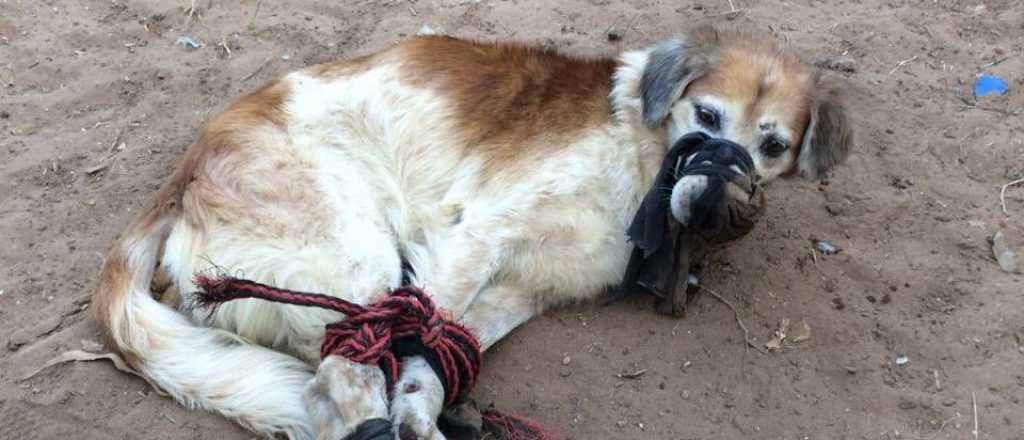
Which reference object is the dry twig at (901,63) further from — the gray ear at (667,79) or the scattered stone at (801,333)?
the scattered stone at (801,333)

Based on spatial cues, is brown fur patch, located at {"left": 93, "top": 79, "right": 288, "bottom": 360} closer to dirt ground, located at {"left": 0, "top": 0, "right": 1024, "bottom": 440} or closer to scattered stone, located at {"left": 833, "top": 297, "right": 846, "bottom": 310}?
dirt ground, located at {"left": 0, "top": 0, "right": 1024, "bottom": 440}

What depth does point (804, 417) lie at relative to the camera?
273 centimetres

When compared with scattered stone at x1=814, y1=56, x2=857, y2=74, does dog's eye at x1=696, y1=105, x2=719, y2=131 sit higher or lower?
higher

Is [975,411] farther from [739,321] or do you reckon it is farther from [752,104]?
[752,104]

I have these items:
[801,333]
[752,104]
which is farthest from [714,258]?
[752,104]

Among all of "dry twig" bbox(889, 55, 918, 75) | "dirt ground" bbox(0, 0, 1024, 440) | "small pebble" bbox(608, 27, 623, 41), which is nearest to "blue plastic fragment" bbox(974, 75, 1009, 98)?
"dirt ground" bbox(0, 0, 1024, 440)

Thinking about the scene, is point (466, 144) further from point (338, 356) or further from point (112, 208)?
point (112, 208)

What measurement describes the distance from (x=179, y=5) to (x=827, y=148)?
363 centimetres

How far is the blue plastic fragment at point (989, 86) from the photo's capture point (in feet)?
13.6

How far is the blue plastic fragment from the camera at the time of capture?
13.6ft

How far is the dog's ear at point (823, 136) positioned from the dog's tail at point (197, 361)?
1918 mm

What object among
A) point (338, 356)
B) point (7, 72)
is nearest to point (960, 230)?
point (338, 356)

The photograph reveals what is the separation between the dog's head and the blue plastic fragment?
152cm

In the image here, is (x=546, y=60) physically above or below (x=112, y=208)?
above
